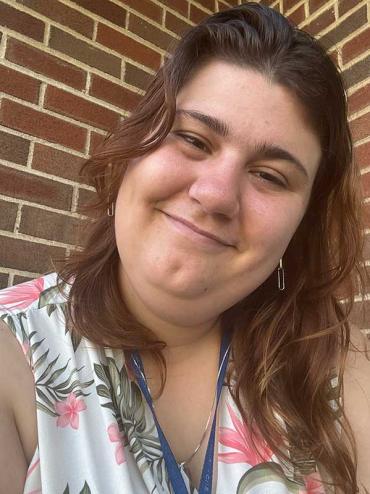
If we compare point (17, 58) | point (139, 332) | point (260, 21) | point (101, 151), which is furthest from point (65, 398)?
point (17, 58)

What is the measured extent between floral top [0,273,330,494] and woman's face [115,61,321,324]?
21 cm

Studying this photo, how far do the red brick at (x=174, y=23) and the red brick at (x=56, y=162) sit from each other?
878 millimetres

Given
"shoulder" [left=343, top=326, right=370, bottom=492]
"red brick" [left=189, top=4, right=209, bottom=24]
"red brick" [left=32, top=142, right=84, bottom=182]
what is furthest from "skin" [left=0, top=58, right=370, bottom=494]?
"red brick" [left=189, top=4, right=209, bottom=24]

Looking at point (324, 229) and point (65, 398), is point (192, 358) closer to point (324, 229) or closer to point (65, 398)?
point (65, 398)

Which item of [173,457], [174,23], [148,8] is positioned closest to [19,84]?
[148,8]

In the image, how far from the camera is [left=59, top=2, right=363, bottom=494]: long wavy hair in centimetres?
115

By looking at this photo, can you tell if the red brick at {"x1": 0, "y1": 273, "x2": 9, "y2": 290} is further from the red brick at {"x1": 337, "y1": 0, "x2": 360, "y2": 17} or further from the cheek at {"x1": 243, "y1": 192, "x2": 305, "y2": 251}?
the red brick at {"x1": 337, "y1": 0, "x2": 360, "y2": 17}

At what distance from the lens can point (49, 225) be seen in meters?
1.77

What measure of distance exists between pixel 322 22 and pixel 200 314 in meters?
1.64

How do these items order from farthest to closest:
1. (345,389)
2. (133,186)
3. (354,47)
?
(354,47), (345,389), (133,186)

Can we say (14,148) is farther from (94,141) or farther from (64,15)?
(64,15)

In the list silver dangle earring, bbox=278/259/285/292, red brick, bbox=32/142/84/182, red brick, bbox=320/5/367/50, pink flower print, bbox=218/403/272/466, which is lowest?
pink flower print, bbox=218/403/272/466

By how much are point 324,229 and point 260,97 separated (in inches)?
20.6

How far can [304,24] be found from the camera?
2156 mm
